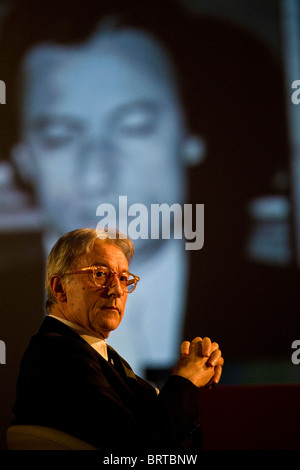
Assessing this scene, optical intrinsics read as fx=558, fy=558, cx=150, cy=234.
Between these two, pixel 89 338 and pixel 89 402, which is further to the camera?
pixel 89 338

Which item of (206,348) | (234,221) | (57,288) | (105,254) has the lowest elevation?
(206,348)

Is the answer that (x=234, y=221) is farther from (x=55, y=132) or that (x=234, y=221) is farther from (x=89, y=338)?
(x=89, y=338)

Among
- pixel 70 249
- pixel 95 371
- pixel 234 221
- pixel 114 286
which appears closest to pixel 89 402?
pixel 95 371

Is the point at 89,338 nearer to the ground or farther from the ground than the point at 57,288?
nearer to the ground

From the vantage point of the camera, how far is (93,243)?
184 cm

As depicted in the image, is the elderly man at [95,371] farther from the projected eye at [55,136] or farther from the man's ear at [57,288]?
the projected eye at [55,136]

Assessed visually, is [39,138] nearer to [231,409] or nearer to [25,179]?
[25,179]

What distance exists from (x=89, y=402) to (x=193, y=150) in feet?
7.69

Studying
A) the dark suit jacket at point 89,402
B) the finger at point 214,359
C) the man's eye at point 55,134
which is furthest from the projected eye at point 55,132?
the finger at point 214,359

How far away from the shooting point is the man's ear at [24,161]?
3.46m

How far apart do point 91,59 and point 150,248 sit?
1273 mm

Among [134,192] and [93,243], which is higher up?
[134,192]

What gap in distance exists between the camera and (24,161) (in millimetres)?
3467
